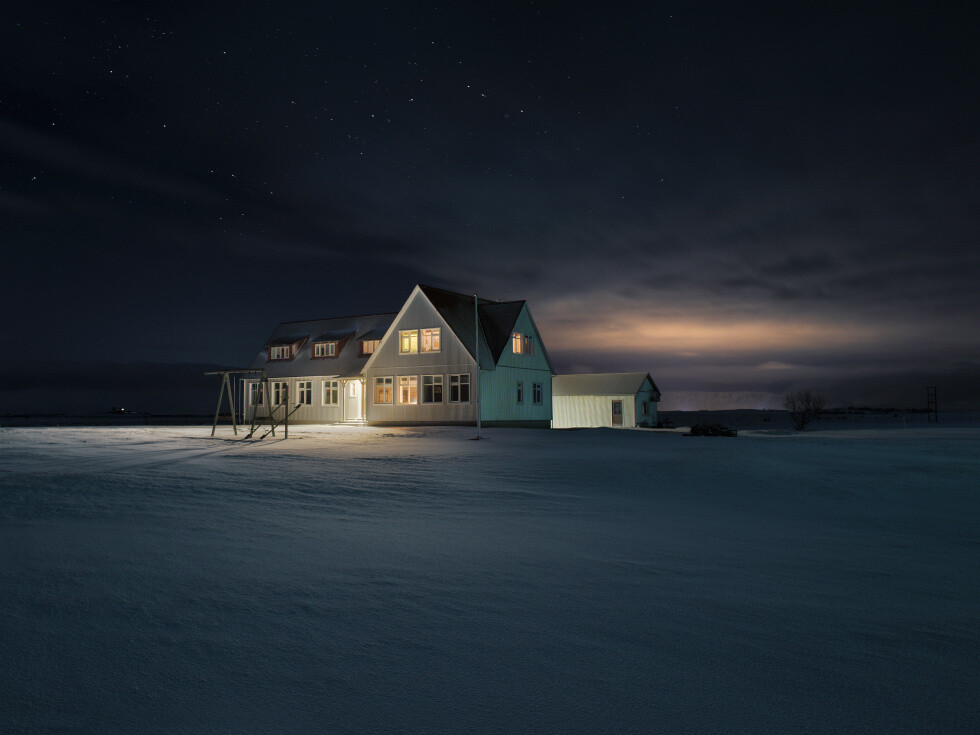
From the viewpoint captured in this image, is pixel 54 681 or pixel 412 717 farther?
pixel 54 681

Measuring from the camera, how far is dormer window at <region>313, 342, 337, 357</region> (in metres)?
46.9

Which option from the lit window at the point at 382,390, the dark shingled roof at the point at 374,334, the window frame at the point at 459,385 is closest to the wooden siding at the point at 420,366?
the window frame at the point at 459,385

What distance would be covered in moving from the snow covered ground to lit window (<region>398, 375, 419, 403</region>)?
26.3 m

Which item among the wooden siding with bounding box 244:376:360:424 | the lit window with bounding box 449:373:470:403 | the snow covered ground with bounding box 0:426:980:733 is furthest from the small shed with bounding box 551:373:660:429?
the snow covered ground with bounding box 0:426:980:733

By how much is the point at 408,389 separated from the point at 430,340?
3.38 metres

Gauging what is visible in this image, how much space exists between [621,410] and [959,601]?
50878mm

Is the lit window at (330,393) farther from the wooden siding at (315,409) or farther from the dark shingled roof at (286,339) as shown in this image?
the dark shingled roof at (286,339)

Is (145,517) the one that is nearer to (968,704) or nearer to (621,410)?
(968,704)

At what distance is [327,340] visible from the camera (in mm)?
47344

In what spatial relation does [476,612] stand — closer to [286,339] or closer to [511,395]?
[511,395]

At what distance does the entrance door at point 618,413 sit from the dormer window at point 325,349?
2501cm

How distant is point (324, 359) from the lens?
4712 centimetres

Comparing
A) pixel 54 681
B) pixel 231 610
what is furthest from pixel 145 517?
pixel 54 681

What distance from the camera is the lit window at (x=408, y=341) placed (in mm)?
38719
